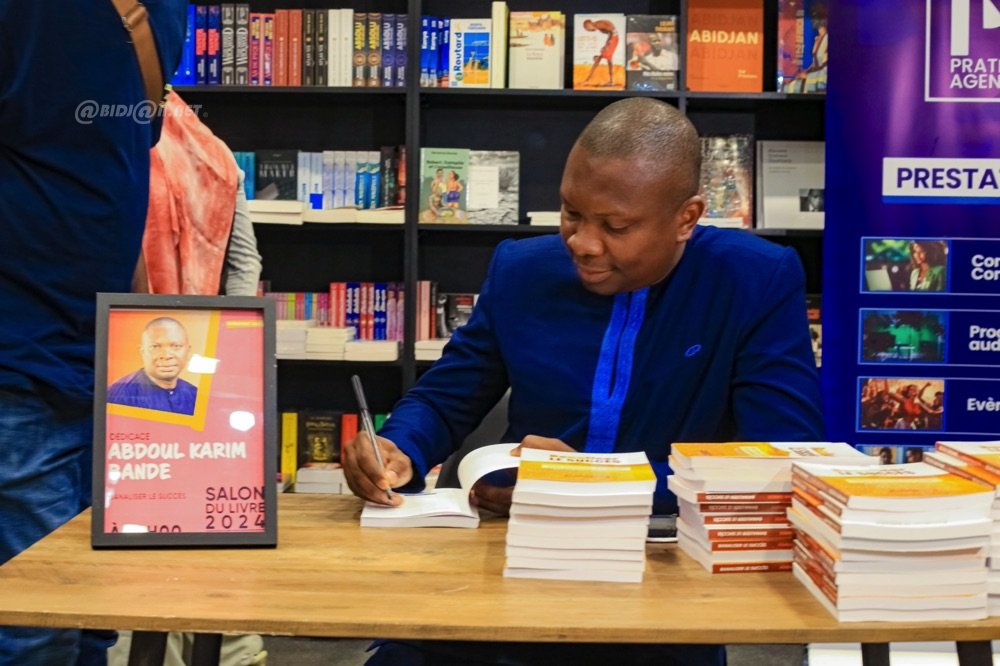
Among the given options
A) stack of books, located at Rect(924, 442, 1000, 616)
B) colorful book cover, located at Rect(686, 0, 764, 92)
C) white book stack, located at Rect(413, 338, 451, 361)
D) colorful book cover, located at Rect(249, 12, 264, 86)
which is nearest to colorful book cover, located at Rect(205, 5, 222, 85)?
colorful book cover, located at Rect(249, 12, 264, 86)

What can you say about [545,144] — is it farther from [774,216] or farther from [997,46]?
[997,46]

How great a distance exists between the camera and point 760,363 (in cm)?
188

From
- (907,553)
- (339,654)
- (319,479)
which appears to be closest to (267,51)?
(319,479)

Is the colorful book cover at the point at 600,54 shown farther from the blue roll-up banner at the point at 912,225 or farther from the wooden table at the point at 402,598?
the wooden table at the point at 402,598

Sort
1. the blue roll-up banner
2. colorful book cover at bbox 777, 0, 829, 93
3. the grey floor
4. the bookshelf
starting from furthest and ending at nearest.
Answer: the bookshelf, colorful book cover at bbox 777, 0, 829, 93, the blue roll-up banner, the grey floor

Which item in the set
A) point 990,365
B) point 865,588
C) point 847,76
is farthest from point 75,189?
point 990,365

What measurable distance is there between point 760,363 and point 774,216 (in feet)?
8.00

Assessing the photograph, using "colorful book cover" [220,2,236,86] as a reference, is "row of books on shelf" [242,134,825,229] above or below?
below

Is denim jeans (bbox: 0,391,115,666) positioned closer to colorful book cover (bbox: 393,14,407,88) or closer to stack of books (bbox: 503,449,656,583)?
stack of books (bbox: 503,449,656,583)

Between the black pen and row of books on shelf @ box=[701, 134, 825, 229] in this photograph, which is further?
row of books on shelf @ box=[701, 134, 825, 229]

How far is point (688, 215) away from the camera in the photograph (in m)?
1.89

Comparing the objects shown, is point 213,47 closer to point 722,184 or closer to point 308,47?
point 308,47

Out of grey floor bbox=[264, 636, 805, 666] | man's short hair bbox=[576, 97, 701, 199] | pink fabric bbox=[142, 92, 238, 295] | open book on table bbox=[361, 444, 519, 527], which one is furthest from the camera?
grey floor bbox=[264, 636, 805, 666]

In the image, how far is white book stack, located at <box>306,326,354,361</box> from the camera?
13.6 feet
